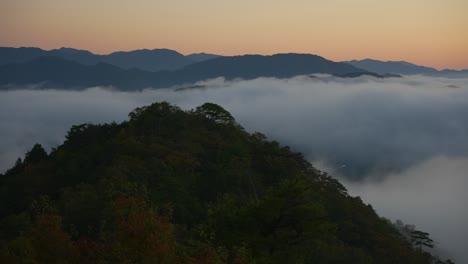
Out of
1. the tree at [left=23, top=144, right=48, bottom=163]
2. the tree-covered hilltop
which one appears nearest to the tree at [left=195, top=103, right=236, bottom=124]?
the tree-covered hilltop

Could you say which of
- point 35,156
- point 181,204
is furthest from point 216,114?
point 181,204

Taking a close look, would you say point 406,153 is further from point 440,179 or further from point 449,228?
point 449,228

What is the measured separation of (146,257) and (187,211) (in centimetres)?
1697

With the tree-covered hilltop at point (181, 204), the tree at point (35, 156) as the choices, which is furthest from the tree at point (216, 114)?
the tree at point (35, 156)

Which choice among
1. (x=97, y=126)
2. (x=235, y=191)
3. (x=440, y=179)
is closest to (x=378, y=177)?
(x=440, y=179)

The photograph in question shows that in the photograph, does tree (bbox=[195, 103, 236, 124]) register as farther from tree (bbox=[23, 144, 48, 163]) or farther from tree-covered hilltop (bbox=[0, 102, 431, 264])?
tree (bbox=[23, 144, 48, 163])

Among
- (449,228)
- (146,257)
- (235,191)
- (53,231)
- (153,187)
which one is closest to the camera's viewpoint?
(146,257)

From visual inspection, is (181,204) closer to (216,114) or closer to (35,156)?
(216,114)

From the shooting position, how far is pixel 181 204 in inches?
1045

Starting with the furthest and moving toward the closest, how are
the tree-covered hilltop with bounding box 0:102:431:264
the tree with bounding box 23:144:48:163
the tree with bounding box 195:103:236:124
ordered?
the tree with bounding box 23:144:48:163 → the tree with bounding box 195:103:236:124 → the tree-covered hilltop with bounding box 0:102:431:264

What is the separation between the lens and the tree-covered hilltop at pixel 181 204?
37.5ft

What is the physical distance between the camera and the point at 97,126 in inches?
1928

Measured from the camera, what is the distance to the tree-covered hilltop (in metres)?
11.4

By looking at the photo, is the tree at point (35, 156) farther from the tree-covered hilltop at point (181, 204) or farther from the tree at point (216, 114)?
the tree at point (216, 114)
